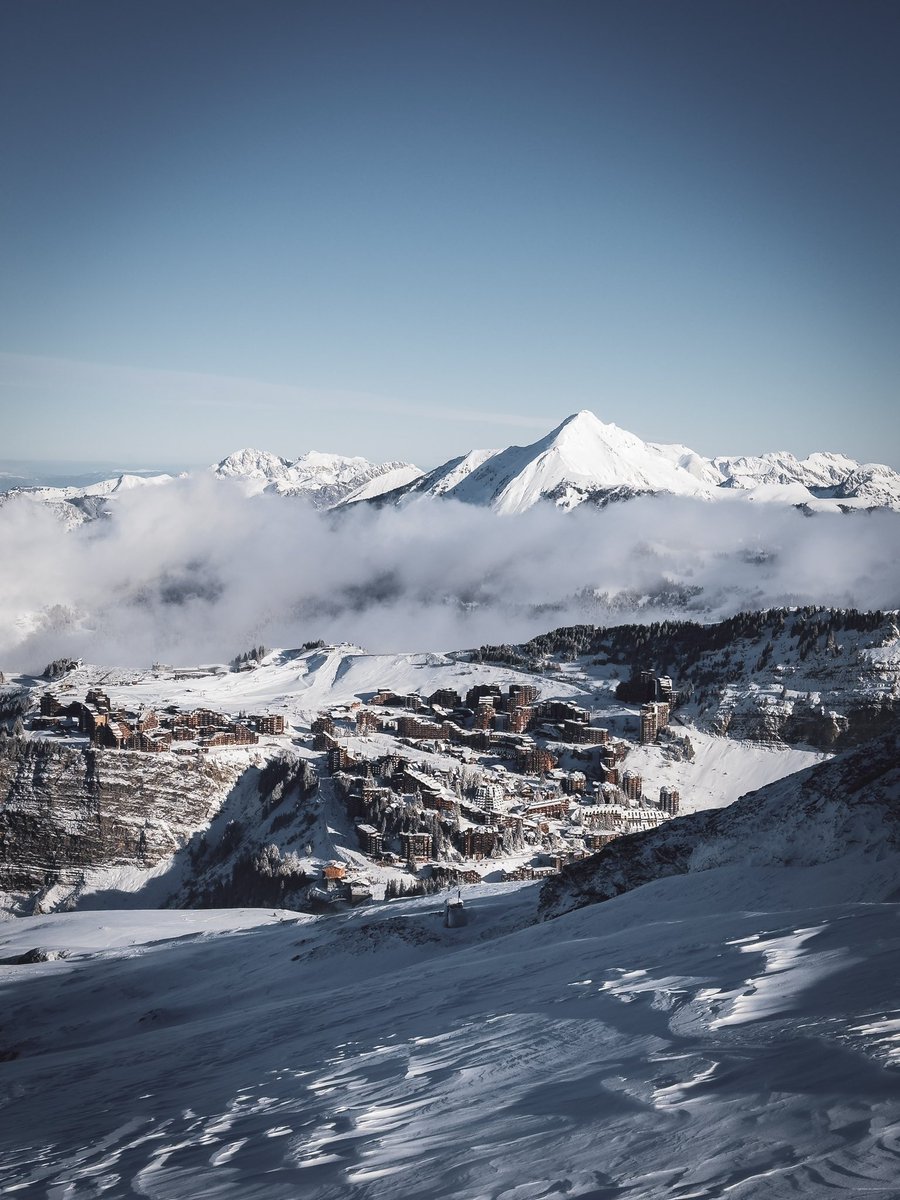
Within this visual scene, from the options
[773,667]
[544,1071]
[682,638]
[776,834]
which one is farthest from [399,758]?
[544,1071]

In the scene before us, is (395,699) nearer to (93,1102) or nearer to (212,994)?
(212,994)

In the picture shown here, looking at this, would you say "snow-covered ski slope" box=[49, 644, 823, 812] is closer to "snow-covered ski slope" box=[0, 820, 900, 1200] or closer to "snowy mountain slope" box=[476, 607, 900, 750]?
"snowy mountain slope" box=[476, 607, 900, 750]

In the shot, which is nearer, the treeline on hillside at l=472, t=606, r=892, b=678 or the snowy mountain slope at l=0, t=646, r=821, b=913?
the snowy mountain slope at l=0, t=646, r=821, b=913

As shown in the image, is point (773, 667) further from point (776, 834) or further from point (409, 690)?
point (776, 834)

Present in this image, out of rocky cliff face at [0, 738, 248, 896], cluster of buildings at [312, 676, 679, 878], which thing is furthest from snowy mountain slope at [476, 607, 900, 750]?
rocky cliff face at [0, 738, 248, 896]

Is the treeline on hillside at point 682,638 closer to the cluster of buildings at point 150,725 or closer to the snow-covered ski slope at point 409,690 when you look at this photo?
the snow-covered ski slope at point 409,690

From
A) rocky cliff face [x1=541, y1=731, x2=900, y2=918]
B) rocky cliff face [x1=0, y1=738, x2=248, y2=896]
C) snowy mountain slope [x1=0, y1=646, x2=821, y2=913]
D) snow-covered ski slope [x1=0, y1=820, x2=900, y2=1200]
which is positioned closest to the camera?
snow-covered ski slope [x1=0, y1=820, x2=900, y2=1200]
